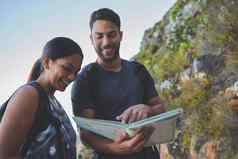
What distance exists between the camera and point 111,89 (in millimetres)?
2469

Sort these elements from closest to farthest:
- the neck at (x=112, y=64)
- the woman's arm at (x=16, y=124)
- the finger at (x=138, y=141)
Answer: the woman's arm at (x=16, y=124) → the finger at (x=138, y=141) → the neck at (x=112, y=64)

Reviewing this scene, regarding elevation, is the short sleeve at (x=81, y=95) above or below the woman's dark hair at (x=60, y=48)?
below

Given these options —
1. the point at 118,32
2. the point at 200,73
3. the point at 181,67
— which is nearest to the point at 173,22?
the point at 181,67

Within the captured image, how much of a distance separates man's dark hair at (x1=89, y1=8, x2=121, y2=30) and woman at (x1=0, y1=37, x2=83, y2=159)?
49 cm

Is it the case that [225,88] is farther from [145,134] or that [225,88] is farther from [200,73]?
[145,134]

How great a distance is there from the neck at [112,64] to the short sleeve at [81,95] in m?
0.13

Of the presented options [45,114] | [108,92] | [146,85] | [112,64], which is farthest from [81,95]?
[45,114]

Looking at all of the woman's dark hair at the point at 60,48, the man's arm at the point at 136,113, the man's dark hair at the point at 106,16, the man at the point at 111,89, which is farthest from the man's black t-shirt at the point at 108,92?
the woman's dark hair at the point at 60,48

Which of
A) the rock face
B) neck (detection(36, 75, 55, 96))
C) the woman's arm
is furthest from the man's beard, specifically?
the rock face

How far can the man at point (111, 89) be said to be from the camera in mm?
2322

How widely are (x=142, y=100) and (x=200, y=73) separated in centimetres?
477

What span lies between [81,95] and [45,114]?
480 millimetres

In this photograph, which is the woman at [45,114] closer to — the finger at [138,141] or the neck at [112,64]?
the finger at [138,141]

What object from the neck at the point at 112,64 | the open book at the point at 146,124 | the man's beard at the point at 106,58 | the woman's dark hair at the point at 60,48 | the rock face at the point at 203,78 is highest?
the woman's dark hair at the point at 60,48
